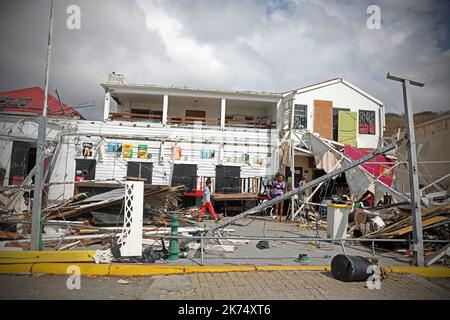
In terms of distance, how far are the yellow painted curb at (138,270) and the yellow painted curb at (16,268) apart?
59.9 inches

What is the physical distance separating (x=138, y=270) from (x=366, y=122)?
20639 mm

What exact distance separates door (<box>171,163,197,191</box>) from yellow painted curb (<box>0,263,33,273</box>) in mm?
11973

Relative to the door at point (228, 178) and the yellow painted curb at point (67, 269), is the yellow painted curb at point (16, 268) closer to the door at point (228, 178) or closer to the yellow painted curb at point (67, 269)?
the yellow painted curb at point (67, 269)

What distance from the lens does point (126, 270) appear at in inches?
209

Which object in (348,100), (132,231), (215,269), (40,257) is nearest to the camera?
(40,257)

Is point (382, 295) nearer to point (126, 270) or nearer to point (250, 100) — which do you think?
point (126, 270)

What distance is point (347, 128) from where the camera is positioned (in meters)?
20.7

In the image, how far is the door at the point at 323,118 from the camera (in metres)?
20.3

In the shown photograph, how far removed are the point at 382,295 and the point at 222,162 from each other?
531 inches

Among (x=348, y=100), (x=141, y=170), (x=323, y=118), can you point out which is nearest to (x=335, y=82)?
(x=348, y=100)

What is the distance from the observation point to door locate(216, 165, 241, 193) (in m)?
17.1

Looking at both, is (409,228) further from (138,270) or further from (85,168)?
(85,168)

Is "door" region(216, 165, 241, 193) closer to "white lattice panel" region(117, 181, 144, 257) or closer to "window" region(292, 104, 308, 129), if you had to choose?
"window" region(292, 104, 308, 129)

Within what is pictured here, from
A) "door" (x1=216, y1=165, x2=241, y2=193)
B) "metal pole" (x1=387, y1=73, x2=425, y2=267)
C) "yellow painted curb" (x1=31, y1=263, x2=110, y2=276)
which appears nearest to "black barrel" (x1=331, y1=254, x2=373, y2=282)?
"metal pole" (x1=387, y1=73, x2=425, y2=267)
